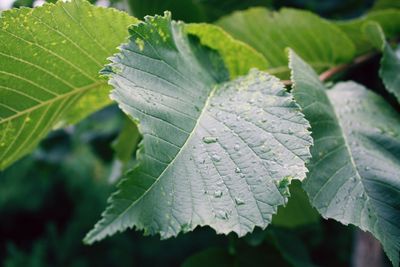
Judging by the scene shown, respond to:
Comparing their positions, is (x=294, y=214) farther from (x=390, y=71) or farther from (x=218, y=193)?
(x=218, y=193)

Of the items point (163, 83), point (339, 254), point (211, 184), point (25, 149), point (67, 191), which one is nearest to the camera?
point (211, 184)

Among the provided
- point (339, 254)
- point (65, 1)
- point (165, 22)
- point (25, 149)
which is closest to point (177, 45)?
point (165, 22)

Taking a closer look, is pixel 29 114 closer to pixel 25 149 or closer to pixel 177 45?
pixel 25 149

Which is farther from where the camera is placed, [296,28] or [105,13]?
[296,28]

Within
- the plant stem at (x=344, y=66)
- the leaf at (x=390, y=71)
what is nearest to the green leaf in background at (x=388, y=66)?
the leaf at (x=390, y=71)

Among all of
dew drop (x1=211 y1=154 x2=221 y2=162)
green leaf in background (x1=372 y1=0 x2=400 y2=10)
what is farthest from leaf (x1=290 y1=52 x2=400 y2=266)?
green leaf in background (x1=372 y1=0 x2=400 y2=10)

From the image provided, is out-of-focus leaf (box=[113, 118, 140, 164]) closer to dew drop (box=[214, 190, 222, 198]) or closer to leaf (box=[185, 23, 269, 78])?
leaf (box=[185, 23, 269, 78])
